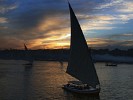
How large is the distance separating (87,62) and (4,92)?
59.9 feet

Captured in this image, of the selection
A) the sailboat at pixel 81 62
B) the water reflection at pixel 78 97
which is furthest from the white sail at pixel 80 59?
the water reflection at pixel 78 97

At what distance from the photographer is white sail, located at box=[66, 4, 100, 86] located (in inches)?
2023

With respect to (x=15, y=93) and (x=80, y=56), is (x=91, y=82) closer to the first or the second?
(x=80, y=56)

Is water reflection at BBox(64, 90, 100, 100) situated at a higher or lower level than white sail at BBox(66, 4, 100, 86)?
lower

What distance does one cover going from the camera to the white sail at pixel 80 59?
169ft

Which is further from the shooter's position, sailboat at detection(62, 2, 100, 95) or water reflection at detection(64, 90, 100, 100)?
water reflection at detection(64, 90, 100, 100)

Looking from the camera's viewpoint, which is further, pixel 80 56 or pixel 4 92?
pixel 4 92

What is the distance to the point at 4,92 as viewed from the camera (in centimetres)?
6100

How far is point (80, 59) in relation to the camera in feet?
174

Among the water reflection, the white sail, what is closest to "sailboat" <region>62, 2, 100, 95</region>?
the white sail

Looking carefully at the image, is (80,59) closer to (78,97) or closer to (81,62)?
Result: (81,62)

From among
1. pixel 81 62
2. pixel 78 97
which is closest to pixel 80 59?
pixel 81 62

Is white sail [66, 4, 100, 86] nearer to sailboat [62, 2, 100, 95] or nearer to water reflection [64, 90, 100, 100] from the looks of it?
sailboat [62, 2, 100, 95]

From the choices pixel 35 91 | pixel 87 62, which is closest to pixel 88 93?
pixel 87 62
